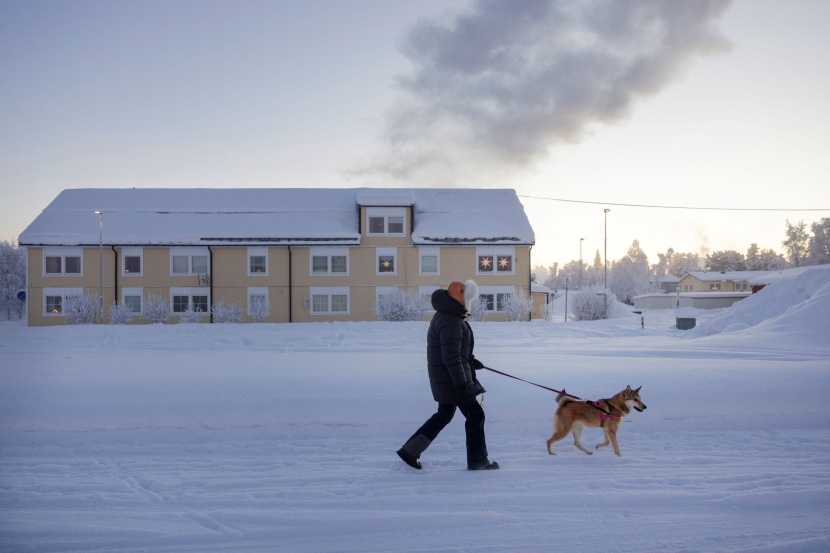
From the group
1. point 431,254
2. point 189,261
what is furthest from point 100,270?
point 431,254

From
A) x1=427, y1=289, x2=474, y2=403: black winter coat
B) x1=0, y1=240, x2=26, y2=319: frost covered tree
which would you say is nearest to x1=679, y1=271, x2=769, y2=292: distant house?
x1=427, y1=289, x2=474, y2=403: black winter coat

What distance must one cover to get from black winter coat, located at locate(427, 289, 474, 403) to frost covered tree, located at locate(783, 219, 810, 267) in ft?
349

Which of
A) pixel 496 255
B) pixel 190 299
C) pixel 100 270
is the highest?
pixel 496 255

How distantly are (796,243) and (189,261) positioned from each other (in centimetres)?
10113

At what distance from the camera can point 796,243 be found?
92.6 meters

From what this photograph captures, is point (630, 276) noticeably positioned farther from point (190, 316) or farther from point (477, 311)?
point (190, 316)

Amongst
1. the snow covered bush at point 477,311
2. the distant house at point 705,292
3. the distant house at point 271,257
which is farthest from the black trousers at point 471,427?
the distant house at point 705,292

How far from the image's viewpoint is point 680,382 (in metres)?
8.93

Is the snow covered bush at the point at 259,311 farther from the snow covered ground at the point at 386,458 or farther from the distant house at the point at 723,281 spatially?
the distant house at the point at 723,281

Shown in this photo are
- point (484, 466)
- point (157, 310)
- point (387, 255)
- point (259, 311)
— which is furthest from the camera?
point (387, 255)

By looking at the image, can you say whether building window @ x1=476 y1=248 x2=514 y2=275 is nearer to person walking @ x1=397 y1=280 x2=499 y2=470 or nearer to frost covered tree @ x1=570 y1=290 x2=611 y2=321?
frost covered tree @ x1=570 y1=290 x2=611 y2=321

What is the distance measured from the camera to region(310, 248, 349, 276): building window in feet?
101

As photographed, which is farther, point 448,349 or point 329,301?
point 329,301

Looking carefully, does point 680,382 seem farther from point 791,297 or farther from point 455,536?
point 791,297
